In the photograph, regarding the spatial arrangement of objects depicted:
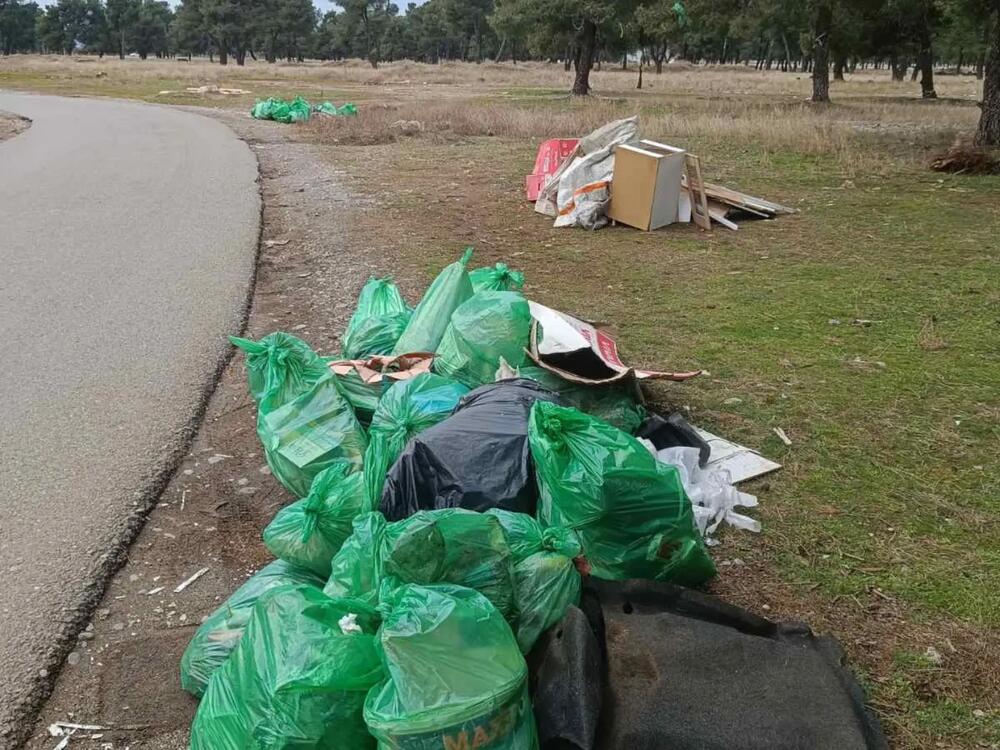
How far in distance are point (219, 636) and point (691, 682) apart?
1355 millimetres

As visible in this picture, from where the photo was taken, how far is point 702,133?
16500mm

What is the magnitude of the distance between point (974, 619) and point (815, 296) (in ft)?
13.9

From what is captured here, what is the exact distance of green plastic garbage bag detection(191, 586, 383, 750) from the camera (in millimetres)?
2066

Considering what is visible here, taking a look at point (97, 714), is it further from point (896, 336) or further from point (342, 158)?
point (342, 158)

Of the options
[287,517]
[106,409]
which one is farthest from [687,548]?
[106,409]

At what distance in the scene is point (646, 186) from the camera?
30.0 feet

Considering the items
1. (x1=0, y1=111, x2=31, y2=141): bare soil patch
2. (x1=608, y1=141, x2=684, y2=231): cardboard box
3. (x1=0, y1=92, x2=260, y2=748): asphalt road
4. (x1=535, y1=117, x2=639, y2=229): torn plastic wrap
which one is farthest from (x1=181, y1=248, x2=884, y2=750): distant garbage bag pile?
(x1=0, y1=111, x2=31, y2=141): bare soil patch

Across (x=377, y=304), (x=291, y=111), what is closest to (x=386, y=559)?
(x=377, y=304)

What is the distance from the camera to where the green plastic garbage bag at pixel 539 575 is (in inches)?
95.7

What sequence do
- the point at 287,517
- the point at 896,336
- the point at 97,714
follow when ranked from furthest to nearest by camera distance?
the point at 896,336, the point at 287,517, the point at 97,714

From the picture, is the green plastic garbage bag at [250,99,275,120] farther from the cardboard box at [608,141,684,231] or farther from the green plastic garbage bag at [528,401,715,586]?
the green plastic garbage bag at [528,401,715,586]

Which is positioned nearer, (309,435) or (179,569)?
(179,569)

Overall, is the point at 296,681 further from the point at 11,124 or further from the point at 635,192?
the point at 11,124

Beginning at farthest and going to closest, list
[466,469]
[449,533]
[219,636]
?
1. [466,469]
2. [219,636]
3. [449,533]
